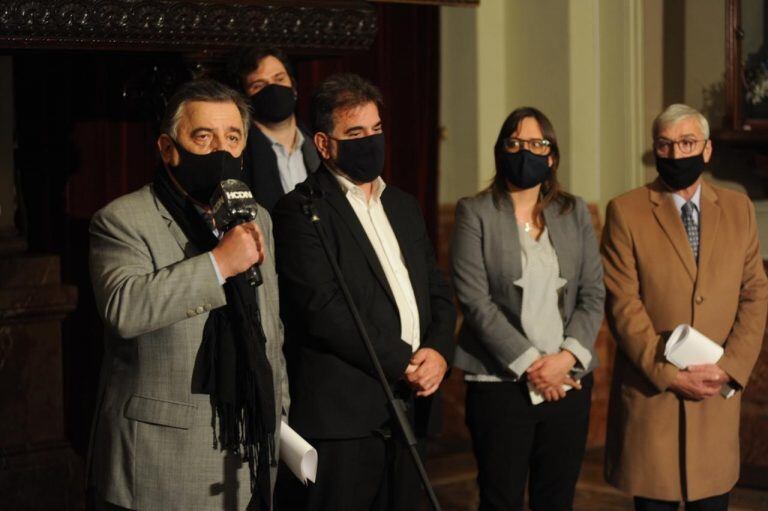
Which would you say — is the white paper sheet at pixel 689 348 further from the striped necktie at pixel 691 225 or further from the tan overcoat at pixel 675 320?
the striped necktie at pixel 691 225

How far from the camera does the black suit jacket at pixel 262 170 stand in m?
3.84

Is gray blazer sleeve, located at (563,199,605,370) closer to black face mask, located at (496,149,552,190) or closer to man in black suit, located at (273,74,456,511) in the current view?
black face mask, located at (496,149,552,190)

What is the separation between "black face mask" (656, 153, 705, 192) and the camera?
3.80 metres

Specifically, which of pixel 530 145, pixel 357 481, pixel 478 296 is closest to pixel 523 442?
pixel 478 296

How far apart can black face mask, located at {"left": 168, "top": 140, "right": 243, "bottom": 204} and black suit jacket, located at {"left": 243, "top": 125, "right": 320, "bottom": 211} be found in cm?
110

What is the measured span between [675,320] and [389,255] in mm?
1029

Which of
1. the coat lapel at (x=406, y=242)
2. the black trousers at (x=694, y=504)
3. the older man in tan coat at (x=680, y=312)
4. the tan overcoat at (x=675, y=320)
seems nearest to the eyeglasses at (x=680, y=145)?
the older man in tan coat at (x=680, y=312)

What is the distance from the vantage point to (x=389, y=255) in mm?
3363

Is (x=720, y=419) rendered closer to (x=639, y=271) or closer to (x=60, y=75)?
(x=639, y=271)

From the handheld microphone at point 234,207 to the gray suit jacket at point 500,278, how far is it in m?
1.31

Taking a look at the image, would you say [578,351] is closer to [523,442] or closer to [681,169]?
[523,442]

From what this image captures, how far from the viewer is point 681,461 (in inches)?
152

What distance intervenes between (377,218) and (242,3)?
1.29 metres

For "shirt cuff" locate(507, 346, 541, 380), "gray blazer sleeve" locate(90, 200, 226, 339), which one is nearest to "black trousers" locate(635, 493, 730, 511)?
"shirt cuff" locate(507, 346, 541, 380)
